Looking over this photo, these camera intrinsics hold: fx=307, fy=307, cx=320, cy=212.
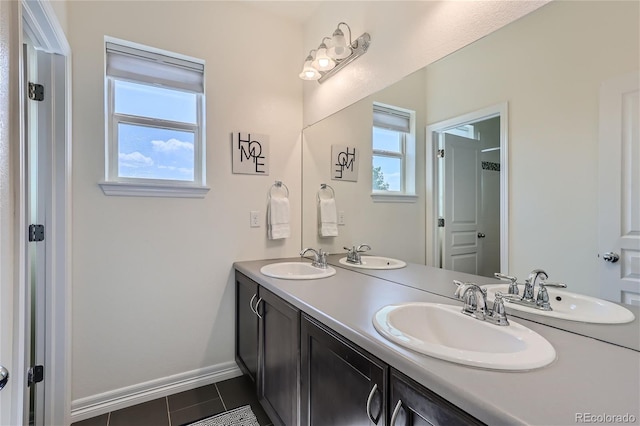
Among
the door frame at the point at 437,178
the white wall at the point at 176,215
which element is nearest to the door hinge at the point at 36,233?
the white wall at the point at 176,215

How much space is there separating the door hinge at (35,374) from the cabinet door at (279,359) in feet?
3.61

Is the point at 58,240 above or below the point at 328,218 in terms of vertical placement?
below

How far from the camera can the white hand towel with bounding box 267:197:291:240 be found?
2.28 meters

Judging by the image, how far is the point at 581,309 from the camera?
948mm

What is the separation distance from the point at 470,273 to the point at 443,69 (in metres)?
0.91

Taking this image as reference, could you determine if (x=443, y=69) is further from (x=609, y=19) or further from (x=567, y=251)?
(x=567, y=251)

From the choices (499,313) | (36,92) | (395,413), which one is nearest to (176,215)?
(36,92)

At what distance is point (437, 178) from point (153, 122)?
1782mm

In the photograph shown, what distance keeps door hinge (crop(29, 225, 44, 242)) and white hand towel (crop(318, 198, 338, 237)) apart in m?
1.60

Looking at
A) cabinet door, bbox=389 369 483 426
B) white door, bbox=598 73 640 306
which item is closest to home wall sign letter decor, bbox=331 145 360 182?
white door, bbox=598 73 640 306

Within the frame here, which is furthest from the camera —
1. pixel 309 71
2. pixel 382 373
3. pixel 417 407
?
pixel 309 71

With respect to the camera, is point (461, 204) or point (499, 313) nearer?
point (499, 313)

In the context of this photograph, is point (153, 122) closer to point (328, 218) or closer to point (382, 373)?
point (328, 218)

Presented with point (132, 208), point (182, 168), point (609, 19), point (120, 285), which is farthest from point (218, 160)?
point (609, 19)
